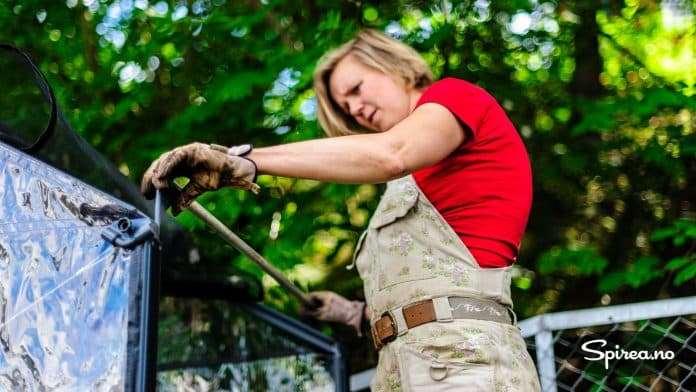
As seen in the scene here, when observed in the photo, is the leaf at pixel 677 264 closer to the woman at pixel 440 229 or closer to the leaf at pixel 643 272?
the leaf at pixel 643 272

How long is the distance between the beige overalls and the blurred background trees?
111 cm

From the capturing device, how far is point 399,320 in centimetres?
190

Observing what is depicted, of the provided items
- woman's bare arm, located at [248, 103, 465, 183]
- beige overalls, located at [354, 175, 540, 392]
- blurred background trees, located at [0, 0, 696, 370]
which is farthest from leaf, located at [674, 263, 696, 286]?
woman's bare arm, located at [248, 103, 465, 183]

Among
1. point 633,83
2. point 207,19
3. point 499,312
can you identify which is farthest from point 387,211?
point 633,83

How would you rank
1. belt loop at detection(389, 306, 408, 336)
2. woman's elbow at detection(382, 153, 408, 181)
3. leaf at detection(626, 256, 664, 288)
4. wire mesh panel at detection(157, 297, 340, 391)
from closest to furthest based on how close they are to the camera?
woman's elbow at detection(382, 153, 408, 181) → belt loop at detection(389, 306, 408, 336) → wire mesh panel at detection(157, 297, 340, 391) → leaf at detection(626, 256, 664, 288)

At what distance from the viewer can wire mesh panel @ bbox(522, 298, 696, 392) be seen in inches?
106

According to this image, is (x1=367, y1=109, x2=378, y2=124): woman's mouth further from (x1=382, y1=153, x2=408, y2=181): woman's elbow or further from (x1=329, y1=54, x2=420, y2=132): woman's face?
(x1=382, y1=153, x2=408, y2=181): woman's elbow

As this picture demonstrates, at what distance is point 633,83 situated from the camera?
13.3 feet

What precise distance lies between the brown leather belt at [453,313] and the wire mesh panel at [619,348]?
85 centimetres

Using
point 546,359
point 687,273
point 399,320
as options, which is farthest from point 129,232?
point 687,273

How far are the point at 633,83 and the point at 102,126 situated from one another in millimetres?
2472

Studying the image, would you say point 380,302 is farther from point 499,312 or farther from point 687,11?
point 687,11

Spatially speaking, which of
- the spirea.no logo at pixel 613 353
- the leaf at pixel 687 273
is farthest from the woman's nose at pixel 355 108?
the leaf at pixel 687 273

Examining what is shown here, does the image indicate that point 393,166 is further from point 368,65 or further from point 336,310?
point 336,310
